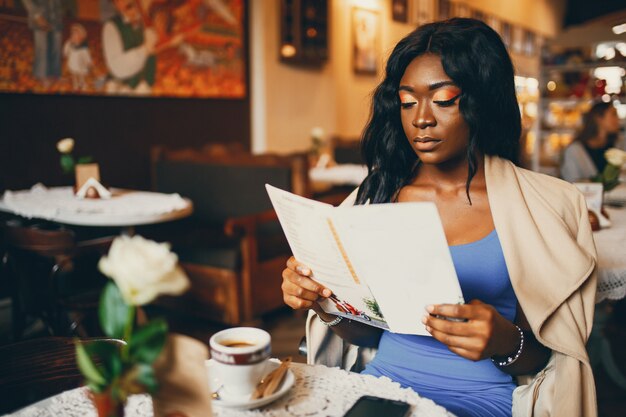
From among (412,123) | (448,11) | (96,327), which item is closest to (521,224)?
(412,123)

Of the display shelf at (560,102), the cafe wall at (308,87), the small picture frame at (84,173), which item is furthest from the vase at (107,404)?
the display shelf at (560,102)

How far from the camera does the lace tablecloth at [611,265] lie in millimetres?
1860

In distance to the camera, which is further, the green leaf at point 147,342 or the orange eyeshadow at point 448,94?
the orange eyeshadow at point 448,94

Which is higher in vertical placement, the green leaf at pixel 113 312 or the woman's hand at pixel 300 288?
the green leaf at pixel 113 312

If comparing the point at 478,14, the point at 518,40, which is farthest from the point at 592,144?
the point at 518,40

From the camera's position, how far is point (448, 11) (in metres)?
9.18

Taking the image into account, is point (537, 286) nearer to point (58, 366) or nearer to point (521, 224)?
point (521, 224)

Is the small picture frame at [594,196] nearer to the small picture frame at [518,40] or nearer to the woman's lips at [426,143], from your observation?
the woman's lips at [426,143]

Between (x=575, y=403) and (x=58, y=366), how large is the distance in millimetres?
1112

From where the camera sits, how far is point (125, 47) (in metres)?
4.60

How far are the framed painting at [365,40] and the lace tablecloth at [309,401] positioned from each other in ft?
21.8

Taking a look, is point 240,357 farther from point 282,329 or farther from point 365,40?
point 365,40

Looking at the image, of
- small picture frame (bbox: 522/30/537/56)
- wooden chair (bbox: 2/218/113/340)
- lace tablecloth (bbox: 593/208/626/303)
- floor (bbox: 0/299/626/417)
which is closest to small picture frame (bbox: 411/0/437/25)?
small picture frame (bbox: 522/30/537/56)

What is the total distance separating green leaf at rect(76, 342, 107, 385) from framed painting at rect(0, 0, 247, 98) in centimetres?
381
